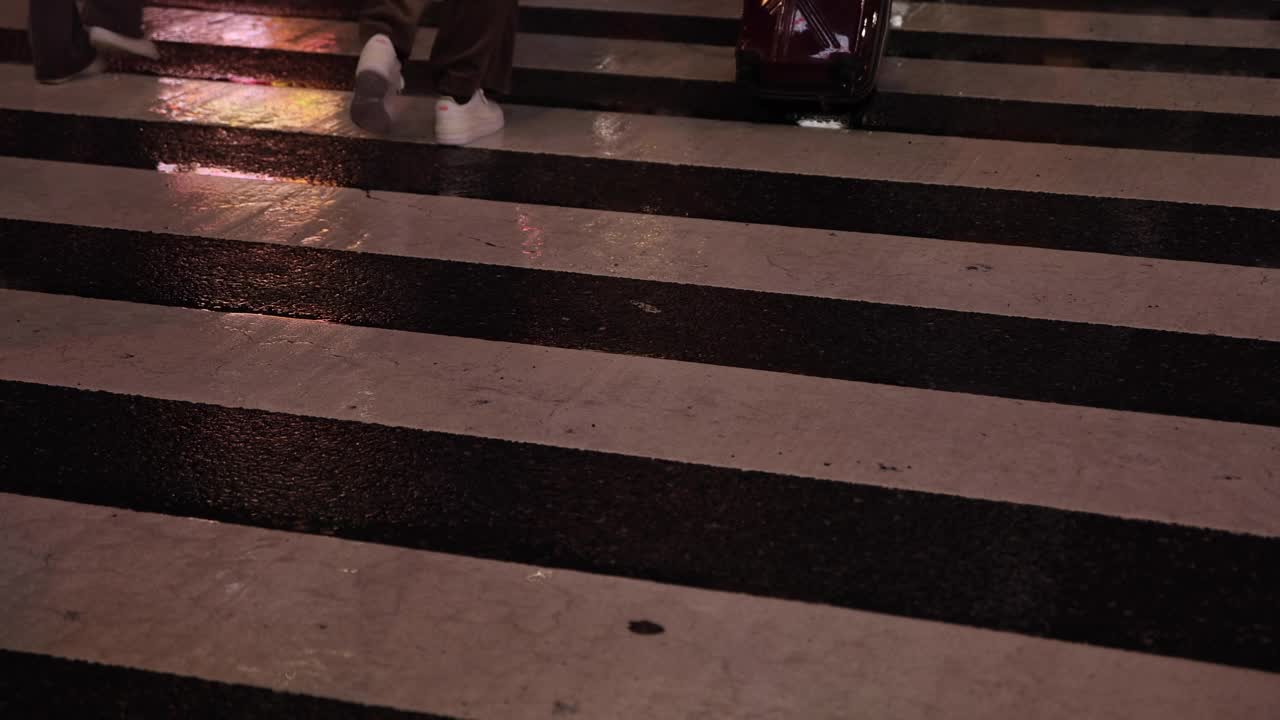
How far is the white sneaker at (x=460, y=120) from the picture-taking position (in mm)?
4070

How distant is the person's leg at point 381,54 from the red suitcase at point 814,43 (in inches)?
43.3

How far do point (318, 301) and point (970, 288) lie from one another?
1.59 m

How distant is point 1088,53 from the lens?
4.89 m

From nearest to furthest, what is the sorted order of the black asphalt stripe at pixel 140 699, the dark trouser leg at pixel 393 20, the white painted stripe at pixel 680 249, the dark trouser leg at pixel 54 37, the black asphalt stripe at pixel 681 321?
the black asphalt stripe at pixel 140 699
the black asphalt stripe at pixel 681 321
the white painted stripe at pixel 680 249
the dark trouser leg at pixel 393 20
the dark trouser leg at pixel 54 37

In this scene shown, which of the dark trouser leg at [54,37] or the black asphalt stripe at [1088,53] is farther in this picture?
the black asphalt stripe at [1088,53]

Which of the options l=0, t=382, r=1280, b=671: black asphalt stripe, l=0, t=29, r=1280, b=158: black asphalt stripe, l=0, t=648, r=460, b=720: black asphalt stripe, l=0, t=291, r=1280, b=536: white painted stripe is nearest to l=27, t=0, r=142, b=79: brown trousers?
l=0, t=29, r=1280, b=158: black asphalt stripe

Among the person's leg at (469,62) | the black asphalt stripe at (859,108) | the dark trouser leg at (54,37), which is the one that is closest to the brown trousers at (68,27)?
the dark trouser leg at (54,37)

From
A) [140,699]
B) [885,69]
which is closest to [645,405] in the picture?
[140,699]

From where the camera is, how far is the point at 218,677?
1.88m

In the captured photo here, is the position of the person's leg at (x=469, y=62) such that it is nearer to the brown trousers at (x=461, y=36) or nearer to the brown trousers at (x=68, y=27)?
the brown trousers at (x=461, y=36)

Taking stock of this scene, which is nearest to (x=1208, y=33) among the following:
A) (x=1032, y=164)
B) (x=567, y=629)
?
(x=1032, y=164)

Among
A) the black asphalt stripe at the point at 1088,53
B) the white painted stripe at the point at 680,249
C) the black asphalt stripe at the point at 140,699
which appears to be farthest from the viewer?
the black asphalt stripe at the point at 1088,53

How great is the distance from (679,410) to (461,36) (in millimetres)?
1954

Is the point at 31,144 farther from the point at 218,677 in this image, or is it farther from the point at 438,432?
the point at 218,677
